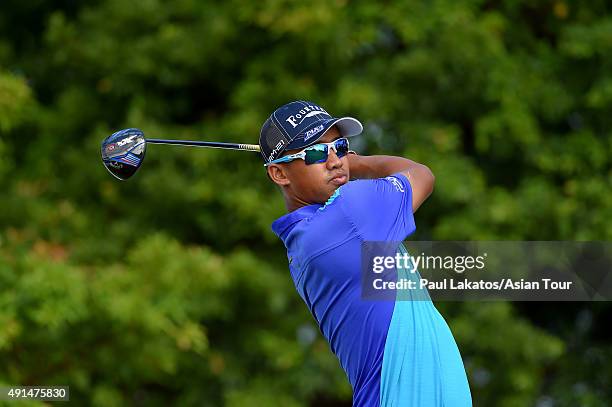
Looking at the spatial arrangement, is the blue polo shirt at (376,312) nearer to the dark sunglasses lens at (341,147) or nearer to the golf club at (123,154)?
the dark sunglasses lens at (341,147)

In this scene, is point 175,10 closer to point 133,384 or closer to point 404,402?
point 133,384

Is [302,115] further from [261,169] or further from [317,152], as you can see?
[261,169]

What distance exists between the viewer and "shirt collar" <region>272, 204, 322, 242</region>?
3.57 m

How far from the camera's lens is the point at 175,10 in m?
8.47

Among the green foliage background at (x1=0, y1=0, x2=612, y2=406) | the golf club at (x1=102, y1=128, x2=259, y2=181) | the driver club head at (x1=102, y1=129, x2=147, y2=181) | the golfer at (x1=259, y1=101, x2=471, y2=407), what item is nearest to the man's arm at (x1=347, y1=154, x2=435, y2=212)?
the golfer at (x1=259, y1=101, x2=471, y2=407)

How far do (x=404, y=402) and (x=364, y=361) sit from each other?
20 centimetres

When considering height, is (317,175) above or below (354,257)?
above

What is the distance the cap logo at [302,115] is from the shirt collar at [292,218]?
27cm

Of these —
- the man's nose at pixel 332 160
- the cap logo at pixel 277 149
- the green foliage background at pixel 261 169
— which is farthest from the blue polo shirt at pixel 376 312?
the green foliage background at pixel 261 169

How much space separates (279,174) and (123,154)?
683mm

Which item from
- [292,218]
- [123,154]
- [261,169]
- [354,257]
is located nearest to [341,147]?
[292,218]

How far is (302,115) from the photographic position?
3.69m

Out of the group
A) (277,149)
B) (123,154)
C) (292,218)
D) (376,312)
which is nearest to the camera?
(376,312)

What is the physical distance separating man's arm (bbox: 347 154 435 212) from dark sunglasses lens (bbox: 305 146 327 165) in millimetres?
276
